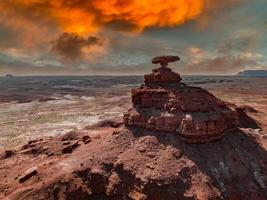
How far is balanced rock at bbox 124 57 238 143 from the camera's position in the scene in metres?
29.9

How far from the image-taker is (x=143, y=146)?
30484mm

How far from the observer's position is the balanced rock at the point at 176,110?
29922 millimetres

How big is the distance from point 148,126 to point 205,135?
527 centimetres

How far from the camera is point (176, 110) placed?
3114cm

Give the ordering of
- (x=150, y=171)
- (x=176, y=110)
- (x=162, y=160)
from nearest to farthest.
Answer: (x=150, y=171) → (x=162, y=160) → (x=176, y=110)

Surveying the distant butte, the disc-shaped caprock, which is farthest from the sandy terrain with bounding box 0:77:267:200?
the disc-shaped caprock

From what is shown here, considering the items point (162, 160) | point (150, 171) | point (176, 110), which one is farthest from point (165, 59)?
point (150, 171)

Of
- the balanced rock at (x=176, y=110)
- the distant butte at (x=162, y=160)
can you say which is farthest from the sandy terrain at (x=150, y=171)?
the balanced rock at (x=176, y=110)

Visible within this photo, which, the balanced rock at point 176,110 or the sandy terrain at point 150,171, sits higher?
the balanced rock at point 176,110

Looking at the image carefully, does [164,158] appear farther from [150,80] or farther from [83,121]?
[83,121]

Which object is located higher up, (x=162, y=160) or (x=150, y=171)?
(x=162, y=160)

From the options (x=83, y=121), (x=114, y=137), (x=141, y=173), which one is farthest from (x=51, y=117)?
(x=141, y=173)

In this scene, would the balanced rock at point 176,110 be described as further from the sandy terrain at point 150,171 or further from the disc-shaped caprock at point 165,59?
the sandy terrain at point 150,171

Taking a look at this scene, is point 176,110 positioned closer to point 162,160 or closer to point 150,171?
point 162,160
